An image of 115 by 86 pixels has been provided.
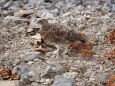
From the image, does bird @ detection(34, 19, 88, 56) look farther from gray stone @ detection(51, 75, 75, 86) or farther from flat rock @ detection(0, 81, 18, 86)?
flat rock @ detection(0, 81, 18, 86)

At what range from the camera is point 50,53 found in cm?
1081

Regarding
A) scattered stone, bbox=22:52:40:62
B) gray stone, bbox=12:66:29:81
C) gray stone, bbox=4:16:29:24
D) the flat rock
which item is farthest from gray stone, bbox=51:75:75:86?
gray stone, bbox=4:16:29:24

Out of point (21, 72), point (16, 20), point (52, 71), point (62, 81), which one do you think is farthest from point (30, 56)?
point (16, 20)

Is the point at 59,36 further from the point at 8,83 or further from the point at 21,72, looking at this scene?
the point at 8,83

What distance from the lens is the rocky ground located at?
924 cm

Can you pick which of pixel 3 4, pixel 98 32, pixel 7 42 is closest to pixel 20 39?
pixel 7 42

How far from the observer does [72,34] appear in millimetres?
11688

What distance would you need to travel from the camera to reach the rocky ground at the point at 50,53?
9.24 m

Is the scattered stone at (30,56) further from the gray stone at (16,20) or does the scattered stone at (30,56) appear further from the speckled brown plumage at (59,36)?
the gray stone at (16,20)

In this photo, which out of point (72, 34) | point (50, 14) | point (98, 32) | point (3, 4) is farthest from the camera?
point (3, 4)

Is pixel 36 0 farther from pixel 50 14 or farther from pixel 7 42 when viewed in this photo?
pixel 7 42

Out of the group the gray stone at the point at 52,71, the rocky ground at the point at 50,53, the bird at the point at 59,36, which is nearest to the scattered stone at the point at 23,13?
the rocky ground at the point at 50,53

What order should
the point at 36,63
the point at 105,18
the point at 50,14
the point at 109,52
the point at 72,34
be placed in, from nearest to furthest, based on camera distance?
the point at 36,63 < the point at 109,52 < the point at 72,34 < the point at 105,18 < the point at 50,14

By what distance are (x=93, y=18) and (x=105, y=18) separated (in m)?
0.48
